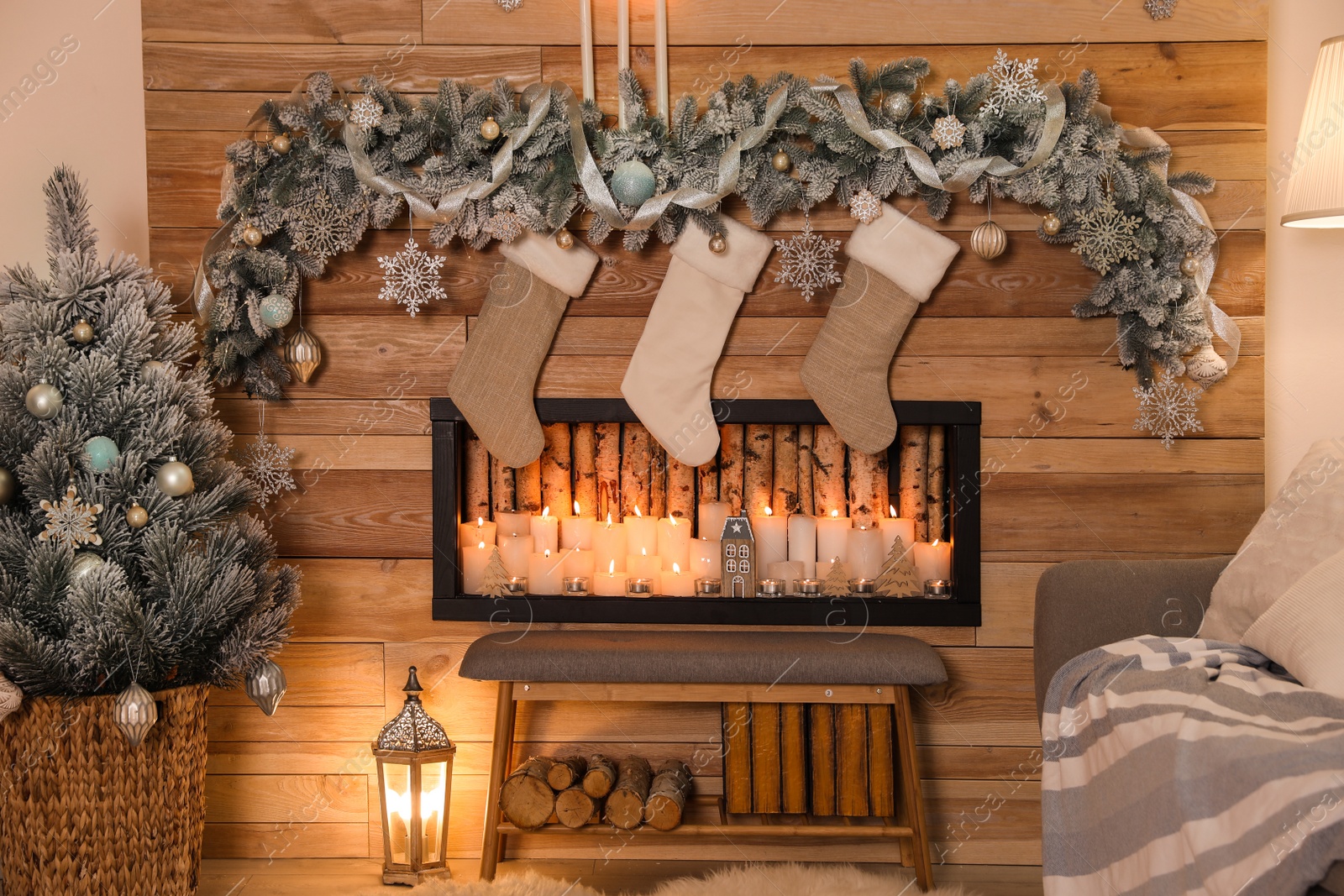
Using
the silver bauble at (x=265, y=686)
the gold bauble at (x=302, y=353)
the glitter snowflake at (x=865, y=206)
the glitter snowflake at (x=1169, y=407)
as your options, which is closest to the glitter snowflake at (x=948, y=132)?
the glitter snowflake at (x=865, y=206)

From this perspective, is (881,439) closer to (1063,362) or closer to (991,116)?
(1063,362)

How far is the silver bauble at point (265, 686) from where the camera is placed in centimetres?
188

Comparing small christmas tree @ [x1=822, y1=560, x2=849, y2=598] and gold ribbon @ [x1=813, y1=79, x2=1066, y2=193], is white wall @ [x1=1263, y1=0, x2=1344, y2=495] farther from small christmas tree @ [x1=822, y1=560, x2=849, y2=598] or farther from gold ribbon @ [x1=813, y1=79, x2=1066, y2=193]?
small christmas tree @ [x1=822, y1=560, x2=849, y2=598]

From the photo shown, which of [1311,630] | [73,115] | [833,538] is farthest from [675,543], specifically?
[73,115]

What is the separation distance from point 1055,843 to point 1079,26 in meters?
1.68

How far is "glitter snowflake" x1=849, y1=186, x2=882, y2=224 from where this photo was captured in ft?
6.77

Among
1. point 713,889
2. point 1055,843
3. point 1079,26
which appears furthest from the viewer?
point 1079,26

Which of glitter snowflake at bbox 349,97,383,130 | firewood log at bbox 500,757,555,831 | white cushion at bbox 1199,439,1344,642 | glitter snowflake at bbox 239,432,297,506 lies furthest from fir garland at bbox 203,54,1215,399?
firewood log at bbox 500,757,555,831

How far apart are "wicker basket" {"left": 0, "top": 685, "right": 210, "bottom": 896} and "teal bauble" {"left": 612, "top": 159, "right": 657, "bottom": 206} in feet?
4.26

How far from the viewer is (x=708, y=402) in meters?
2.18

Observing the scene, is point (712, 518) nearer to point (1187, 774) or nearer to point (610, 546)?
point (610, 546)

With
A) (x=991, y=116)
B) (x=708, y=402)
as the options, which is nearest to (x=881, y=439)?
(x=708, y=402)

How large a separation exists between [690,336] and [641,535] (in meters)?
0.49

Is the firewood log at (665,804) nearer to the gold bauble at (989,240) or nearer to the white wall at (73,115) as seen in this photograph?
the gold bauble at (989,240)
